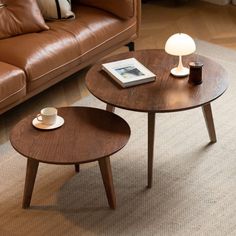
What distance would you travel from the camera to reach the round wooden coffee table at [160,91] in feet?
7.27

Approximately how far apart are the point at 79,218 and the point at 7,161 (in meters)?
0.56

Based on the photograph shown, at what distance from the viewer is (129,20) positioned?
332 centimetres

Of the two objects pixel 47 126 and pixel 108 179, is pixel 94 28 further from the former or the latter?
pixel 108 179

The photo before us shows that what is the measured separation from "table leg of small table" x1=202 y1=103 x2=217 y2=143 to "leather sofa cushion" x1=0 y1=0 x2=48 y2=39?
1074mm

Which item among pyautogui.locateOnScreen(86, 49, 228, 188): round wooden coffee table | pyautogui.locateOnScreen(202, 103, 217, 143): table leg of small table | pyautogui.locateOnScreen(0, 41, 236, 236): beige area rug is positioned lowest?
pyautogui.locateOnScreen(0, 41, 236, 236): beige area rug

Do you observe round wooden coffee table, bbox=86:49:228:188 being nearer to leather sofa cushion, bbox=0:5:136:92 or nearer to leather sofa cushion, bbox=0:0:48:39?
leather sofa cushion, bbox=0:5:136:92

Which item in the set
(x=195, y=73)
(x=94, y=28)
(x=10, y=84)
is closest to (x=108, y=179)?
(x=195, y=73)

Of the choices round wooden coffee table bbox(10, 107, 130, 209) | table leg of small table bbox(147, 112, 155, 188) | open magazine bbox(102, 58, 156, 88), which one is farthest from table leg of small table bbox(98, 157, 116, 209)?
open magazine bbox(102, 58, 156, 88)

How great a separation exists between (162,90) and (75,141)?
0.47 meters

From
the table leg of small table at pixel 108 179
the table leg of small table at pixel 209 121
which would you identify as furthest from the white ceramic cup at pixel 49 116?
the table leg of small table at pixel 209 121

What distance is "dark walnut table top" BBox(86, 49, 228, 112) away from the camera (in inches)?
87.2

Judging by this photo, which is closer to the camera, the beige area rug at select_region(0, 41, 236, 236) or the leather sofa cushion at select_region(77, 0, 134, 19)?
the beige area rug at select_region(0, 41, 236, 236)

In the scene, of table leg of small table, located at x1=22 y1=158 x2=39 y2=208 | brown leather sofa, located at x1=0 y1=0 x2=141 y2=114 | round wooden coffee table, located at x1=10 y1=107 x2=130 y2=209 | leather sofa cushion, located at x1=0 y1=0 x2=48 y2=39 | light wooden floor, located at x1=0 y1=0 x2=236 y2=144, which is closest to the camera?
round wooden coffee table, located at x1=10 y1=107 x2=130 y2=209

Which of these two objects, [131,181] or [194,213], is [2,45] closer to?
[131,181]
